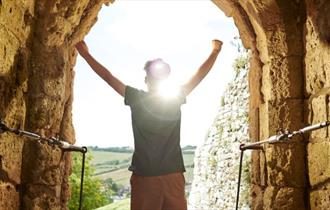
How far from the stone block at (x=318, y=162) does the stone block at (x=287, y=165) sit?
0.08 metres

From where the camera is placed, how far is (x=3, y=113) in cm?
260

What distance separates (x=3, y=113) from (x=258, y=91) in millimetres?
1991

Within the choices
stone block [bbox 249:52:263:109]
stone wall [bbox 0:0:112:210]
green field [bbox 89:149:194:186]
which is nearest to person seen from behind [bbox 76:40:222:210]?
stone wall [bbox 0:0:112:210]

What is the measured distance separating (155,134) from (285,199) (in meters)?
1.07

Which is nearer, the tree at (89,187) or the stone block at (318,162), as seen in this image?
the stone block at (318,162)

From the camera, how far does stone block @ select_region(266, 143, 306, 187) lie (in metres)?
3.19

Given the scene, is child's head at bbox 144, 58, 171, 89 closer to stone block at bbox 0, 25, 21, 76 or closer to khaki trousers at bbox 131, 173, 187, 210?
khaki trousers at bbox 131, 173, 187, 210

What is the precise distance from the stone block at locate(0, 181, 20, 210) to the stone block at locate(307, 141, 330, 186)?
192cm

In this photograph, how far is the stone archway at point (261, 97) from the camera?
2.88m

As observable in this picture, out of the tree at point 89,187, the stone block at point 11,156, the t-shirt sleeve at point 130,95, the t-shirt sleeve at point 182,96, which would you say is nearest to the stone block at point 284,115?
the t-shirt sleeve at point 182,96

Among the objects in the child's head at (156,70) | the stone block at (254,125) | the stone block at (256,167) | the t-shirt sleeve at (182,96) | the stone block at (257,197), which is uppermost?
the child's head at (156,70)

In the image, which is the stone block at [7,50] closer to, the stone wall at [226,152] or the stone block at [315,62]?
the stone block at [315,62]

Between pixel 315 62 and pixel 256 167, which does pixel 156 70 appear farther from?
pixel 256 167

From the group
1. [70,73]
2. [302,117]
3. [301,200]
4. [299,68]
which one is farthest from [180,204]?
[70,73]
